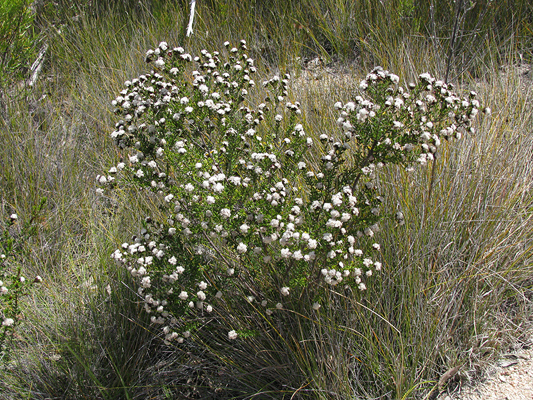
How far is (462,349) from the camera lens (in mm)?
2234

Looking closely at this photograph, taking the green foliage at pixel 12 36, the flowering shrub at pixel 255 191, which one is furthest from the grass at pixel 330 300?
the green foliage at pixel 12 36

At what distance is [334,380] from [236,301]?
62 centimetres

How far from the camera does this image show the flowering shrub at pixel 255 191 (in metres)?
1.87

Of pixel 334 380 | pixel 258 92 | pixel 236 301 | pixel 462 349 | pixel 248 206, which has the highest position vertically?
pixel 248 206

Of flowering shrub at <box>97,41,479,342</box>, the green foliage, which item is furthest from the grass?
the green foliage

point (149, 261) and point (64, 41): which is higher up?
point (64, 41)

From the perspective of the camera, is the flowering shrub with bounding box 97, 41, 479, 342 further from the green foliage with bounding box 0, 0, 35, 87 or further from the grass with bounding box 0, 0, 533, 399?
the green foliage with bounding box 0, 0, 35, 87

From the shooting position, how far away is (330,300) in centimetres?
214

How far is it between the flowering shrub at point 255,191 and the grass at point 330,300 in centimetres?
22

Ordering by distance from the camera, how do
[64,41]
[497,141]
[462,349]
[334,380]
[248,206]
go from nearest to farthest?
[248,206] < [334,380] < [462,349] < [497,141] < [64,41]

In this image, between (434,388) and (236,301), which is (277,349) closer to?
(236,301)

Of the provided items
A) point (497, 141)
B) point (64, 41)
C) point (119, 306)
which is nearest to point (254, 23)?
point (64, 41)

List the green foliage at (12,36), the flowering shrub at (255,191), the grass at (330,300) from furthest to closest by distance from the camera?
the green foliage at (12,36) < the grass at (330,300) < the flowering shrub at (255,191)

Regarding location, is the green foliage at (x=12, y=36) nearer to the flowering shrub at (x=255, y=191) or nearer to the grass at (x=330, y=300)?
the grass at (x=330, y=300)
